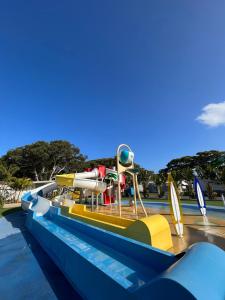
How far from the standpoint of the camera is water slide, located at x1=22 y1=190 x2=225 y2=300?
5.88 feet

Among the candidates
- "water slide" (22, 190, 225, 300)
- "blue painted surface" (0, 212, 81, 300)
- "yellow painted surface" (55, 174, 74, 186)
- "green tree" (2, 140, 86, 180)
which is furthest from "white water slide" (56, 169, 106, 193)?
"green tree" (2, 140, 86, 180)

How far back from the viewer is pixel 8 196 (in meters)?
26.5

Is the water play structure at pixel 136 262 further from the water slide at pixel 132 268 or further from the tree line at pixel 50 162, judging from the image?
the tree line at pixel 50 162

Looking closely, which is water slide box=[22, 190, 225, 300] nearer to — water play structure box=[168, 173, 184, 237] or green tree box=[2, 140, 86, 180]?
water play structure box=[168, 173, 184, 237]

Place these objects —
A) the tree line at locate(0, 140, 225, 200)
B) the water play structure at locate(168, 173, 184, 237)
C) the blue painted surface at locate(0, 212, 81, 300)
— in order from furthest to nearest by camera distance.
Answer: the tree line at locate(0, 140, 225, 200), the water play structure at locate(168, 173, 184, 237), the blue painted surface at locate(0, 212, 81, 300)

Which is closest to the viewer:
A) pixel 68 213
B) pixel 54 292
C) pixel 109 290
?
pixel 109 290

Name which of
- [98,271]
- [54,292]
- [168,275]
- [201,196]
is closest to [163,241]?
[98,271]

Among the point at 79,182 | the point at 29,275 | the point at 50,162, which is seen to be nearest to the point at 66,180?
the point at 79,182

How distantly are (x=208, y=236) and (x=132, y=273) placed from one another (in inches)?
152

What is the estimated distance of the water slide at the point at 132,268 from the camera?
70.5 inches

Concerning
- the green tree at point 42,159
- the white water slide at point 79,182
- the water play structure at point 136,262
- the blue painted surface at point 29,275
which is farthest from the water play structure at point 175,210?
the green tree at point 42,159

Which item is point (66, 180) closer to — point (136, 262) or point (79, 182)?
point (79, 182)

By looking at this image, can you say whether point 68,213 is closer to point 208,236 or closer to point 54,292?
point 54,292

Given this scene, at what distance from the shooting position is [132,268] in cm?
347
